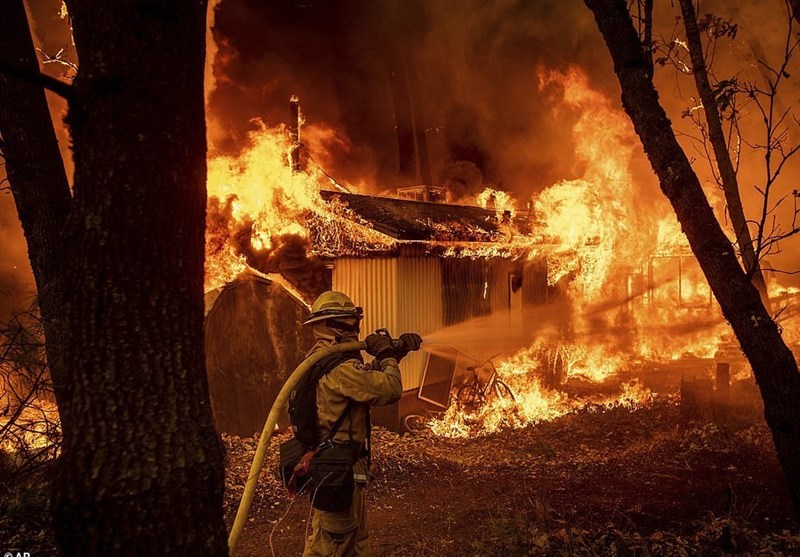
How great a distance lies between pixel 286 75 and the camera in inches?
991

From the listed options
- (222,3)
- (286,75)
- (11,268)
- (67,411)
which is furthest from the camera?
(286,75)

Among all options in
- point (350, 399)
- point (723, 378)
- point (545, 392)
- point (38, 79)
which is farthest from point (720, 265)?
point (545, 392)

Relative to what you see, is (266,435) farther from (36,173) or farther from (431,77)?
(431,77)

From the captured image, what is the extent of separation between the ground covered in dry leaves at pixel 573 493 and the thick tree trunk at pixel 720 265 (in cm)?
108

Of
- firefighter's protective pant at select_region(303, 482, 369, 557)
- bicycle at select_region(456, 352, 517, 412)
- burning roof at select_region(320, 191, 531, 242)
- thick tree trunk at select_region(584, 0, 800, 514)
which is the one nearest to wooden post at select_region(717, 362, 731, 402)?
bicycle at select_region(456, 352, 517, 412)

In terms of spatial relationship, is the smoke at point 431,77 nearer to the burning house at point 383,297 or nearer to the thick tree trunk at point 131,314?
the burning house at point 383,297

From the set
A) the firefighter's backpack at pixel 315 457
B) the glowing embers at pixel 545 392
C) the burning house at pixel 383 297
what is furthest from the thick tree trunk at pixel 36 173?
the glowing embers at pixel 545 392

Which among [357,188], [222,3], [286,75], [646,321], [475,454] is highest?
[222,3]

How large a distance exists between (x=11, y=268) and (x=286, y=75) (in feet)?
47.7

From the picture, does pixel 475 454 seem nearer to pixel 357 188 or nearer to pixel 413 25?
pixel 357 188

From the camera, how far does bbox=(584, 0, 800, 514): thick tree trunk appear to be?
4.62 meters

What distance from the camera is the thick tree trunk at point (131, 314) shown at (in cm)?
209

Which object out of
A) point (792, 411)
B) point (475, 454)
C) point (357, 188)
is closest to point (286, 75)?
point (357, 188)

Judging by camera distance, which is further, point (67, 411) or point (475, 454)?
point (475, 454)
